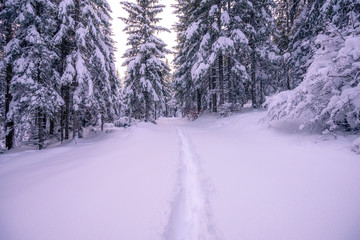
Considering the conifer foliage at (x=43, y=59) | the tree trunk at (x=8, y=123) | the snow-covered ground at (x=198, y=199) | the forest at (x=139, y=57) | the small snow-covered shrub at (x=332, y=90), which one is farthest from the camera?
the tree trunk at (x=8, y=123)

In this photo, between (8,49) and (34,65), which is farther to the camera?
(8,49)

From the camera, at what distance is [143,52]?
15.4 metres

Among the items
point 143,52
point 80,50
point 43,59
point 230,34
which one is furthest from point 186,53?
point 43,59

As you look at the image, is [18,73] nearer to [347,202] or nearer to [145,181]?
[145,181]

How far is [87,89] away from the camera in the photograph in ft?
36.7

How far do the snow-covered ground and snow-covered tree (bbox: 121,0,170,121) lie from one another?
40.9 feet

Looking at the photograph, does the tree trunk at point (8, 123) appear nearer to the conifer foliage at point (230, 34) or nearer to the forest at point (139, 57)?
the forest at point (139, 57)

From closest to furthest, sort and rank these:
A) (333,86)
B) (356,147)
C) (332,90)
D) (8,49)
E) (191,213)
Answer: (191,213) → (356,147) → (332,90) → (333,86) → (8,49)

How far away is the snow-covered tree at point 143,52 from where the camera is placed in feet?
49.7

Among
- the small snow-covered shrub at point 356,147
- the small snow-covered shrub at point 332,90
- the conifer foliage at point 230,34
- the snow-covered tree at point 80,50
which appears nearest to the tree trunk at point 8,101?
the snow-covered tree at point 80,50

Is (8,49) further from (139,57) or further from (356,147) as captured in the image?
(356,147)

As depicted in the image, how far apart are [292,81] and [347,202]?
1745 centimetres

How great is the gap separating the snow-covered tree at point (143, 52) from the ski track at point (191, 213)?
13.0 metres

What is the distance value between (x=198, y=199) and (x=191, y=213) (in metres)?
0.31
